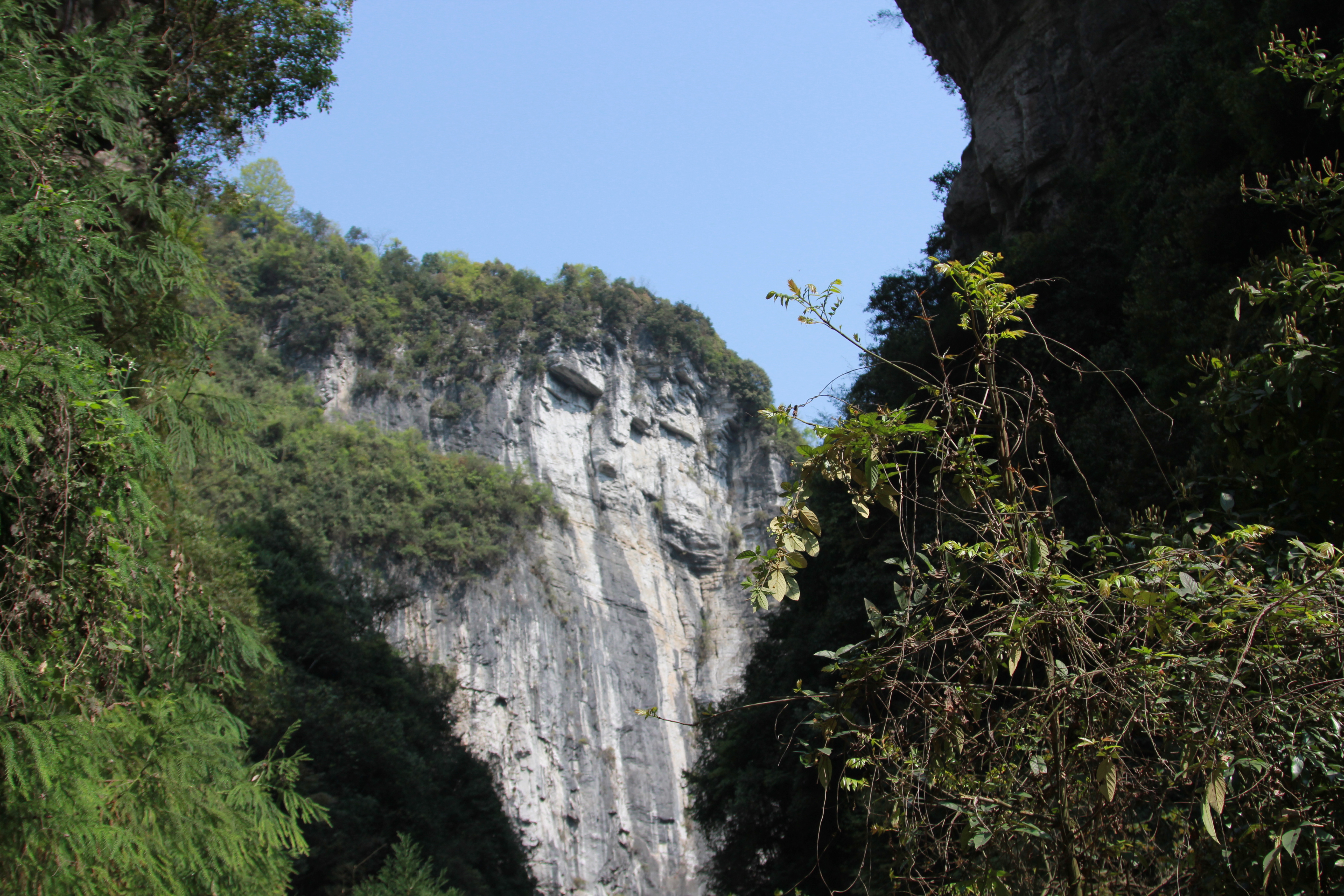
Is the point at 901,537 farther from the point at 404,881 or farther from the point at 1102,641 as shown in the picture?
the point at 404,881

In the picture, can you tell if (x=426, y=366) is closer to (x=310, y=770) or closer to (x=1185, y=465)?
(x=310, y=770)

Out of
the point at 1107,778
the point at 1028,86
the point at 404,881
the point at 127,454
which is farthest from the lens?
the point at 1028,86

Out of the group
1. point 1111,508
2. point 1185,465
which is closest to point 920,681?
point 1185,465

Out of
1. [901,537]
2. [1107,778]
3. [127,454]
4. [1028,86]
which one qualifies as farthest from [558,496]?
[1107,778]

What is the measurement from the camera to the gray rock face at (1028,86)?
13.8m

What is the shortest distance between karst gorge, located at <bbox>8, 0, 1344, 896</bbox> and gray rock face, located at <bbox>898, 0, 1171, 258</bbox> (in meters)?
0.06

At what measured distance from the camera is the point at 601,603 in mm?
35938

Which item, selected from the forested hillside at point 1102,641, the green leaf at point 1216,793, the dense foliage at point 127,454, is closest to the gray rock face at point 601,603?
the dense foliage at point 127,454

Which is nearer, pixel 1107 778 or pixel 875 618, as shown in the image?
pixel 1107 778

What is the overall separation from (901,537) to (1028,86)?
14.6 m

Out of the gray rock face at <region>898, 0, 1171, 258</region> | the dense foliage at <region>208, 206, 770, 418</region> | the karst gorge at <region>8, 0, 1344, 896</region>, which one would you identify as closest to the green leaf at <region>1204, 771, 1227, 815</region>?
the karst gorge at <region>8, 0, 1344, 896</region>

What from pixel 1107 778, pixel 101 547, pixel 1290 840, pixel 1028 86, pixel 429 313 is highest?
pixel 429 313

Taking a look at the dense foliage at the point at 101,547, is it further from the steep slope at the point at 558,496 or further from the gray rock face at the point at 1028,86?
the steep slope at the point at 558,496

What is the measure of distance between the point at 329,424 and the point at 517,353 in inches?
367
